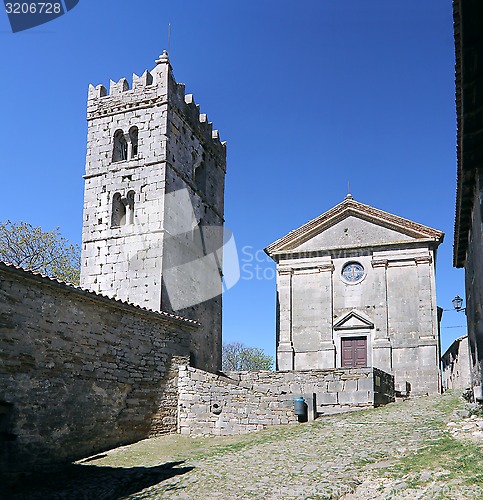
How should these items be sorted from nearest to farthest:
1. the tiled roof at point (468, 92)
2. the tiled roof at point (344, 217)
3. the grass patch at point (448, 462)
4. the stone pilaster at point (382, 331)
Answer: the tiled roof at point (468, 92), the grass patch at point (448, 462), the stone pilaster at point (382, 331), the tiled roof at point (344, 217)

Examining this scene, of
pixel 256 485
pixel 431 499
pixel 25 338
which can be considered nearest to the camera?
pixel 431 499

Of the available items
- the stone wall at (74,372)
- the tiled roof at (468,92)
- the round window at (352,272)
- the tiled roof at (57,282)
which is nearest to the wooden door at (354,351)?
the round window at (352,272)

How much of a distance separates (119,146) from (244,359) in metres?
42.3

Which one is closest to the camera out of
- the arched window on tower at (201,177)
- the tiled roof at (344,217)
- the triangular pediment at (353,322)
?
the arched window on tower at (201,177)

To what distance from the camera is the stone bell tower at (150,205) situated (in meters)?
20.7

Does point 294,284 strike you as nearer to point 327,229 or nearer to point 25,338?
point 327,229

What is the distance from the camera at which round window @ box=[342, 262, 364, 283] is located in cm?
2577

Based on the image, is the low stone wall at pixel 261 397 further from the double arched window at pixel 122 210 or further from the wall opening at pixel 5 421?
the double arched window at pixel 122 210

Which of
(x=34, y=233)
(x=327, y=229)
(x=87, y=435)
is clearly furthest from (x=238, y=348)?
(x=87, y=435)

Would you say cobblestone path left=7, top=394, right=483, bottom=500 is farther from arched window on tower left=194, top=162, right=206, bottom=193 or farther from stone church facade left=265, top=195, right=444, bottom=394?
arched window on tower left=194, top=162, right=206, bottom=193

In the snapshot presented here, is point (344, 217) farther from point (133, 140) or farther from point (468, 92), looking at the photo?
point (468, 92)

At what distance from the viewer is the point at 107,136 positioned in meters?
22.6

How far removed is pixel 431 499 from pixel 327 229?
1923 cm

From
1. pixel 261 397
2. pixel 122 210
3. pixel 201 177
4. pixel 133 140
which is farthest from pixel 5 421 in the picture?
pixel 201 177
